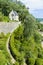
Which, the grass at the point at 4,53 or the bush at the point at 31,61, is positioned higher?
the grass at the point at 4,53

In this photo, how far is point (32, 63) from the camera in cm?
1836

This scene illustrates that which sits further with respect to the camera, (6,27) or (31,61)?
(6,27)

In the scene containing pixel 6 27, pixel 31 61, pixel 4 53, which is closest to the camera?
pixel 4 53

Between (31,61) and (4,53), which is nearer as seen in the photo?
(4,53)

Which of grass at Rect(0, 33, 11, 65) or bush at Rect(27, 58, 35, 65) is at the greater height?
grass at Rect(0, 33, 11, 65)

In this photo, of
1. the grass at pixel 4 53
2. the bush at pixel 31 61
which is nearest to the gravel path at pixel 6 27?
the grass at pixel 4 53

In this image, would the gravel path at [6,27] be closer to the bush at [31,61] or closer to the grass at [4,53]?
the grass at [4,53]

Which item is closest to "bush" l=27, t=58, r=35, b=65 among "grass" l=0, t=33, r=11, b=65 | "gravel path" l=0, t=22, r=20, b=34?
"grass" l=0, t=33, r=11, b=65

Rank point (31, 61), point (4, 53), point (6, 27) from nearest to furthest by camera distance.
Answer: point (4, 53) < point (31, 61) < point (6, 27)

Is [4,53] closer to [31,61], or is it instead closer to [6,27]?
[31,61]

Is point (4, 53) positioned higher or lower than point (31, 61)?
higher

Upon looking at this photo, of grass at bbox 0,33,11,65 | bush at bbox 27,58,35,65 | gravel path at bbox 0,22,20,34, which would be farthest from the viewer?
gravel path at bbox 0,22,20,34

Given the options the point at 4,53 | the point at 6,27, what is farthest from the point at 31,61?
the point at 4,53

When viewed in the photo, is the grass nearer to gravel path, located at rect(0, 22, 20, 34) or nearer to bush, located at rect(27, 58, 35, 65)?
gravel path, located at rect(0, 22, 20, 34)
